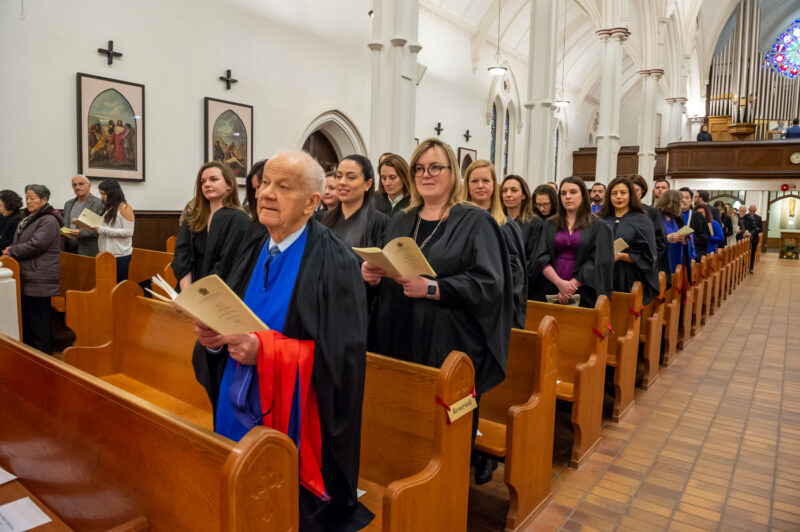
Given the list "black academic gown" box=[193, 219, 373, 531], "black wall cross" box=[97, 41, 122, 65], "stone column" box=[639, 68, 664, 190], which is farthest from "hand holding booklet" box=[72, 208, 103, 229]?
"stone column" box=[639, 68, 664, 190]

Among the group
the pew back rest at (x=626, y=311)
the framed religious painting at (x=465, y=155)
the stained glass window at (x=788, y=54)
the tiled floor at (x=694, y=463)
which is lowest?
the tiled floor at (x=694, y=463)

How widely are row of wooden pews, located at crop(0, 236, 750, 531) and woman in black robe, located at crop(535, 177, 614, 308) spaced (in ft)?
1.19

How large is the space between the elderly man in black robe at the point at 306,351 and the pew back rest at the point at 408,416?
360 millimetres

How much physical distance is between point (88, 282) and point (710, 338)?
23.7 feet

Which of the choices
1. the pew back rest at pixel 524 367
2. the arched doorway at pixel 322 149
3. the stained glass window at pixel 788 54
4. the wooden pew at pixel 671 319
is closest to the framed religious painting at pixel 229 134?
the arched doorway at pixel 322 149

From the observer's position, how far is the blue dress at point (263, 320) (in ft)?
5.66

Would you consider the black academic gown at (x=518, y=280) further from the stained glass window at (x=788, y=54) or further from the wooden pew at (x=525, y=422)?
the stained glass window at (x=788, y=54)

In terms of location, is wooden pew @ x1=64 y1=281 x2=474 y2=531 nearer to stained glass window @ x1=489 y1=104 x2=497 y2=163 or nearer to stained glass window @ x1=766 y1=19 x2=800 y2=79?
stained glass window @ x1=489 y1=104 x2=497 y2=163

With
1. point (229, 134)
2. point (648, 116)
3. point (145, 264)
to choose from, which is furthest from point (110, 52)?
point (648, 116)

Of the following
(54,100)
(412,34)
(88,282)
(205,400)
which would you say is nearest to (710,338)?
(412,34)

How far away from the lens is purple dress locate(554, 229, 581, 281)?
14.1 feet

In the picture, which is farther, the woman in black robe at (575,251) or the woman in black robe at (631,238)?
the woman in black robe at (631,238)

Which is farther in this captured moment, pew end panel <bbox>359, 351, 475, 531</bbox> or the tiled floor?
the tiled floor

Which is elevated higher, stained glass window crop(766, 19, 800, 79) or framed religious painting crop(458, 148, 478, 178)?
stained glass window crop(766, 19, 800, 79)
